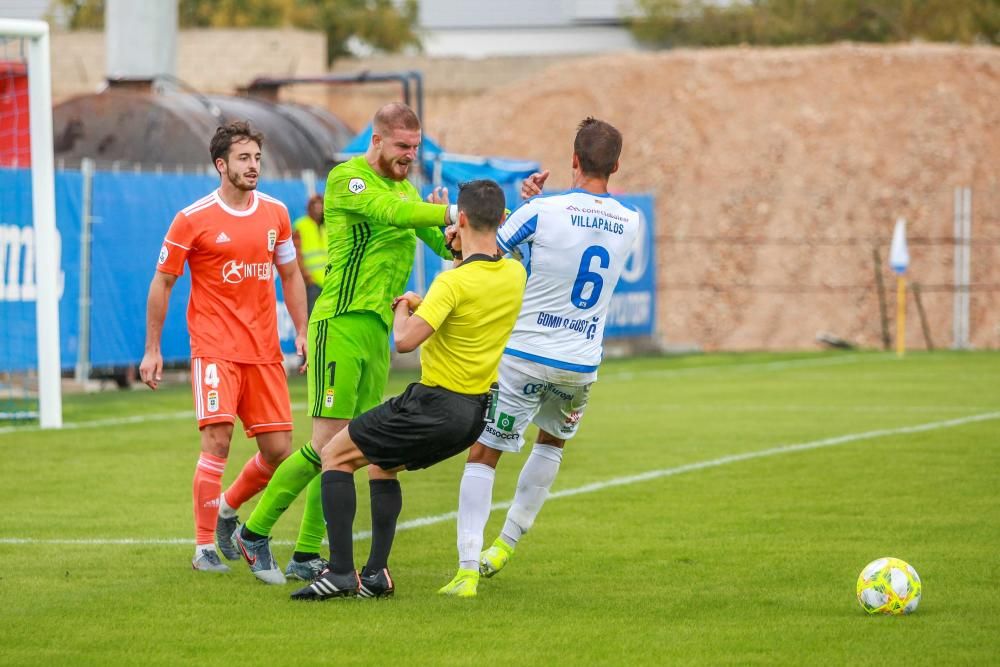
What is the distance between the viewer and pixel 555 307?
27.1ft

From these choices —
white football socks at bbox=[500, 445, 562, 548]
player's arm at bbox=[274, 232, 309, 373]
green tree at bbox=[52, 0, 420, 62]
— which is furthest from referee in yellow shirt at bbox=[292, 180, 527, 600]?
green tree at bbox=[52, 0, 420, 62]

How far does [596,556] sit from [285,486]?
1.85m

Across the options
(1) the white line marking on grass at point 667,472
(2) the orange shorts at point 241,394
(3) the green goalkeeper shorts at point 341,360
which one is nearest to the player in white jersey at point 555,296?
(3) the green goalkeeper shorts at point 341,360

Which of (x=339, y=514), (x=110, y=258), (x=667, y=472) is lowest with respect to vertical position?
(x=667, y=472)

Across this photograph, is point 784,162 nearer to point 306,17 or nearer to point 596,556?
point 306,17

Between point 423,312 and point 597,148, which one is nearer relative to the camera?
point 423,312

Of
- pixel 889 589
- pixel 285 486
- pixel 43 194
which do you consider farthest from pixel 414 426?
pixel 43 194

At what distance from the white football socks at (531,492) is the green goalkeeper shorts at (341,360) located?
0.97 m

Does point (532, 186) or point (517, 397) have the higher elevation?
point (532, 186)

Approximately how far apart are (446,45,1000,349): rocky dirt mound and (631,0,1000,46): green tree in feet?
35.3

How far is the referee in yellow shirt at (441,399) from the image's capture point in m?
7.50

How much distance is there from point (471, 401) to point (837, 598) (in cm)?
195

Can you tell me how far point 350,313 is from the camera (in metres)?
8.07

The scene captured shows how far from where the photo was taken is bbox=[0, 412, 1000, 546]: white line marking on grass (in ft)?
31.3
